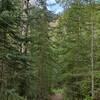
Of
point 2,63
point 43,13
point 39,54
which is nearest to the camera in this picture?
point 2,63

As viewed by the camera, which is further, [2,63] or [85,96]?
[85,96]

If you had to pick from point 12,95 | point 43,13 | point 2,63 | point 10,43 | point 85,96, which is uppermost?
point 43,13

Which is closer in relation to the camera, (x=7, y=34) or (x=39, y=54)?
(x=7, y=34)

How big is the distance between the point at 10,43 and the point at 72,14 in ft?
33.9

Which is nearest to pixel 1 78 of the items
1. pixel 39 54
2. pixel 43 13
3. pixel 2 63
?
pixel 2 63

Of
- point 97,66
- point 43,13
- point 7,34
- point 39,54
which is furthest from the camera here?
point 97,66

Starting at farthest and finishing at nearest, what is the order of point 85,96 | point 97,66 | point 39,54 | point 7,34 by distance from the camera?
point 85,96 → point 97,66 → point 39,54 → point 7,34

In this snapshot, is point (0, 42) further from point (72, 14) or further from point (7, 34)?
point (72, 14)

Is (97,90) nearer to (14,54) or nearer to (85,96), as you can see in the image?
(85,96)

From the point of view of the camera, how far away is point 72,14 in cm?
1850

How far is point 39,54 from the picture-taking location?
13828 millimetres

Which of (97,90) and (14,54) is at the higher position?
(14,54)

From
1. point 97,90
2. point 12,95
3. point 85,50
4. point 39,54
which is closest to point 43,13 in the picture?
point 39,54

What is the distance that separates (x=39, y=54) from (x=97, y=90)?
5.51m
